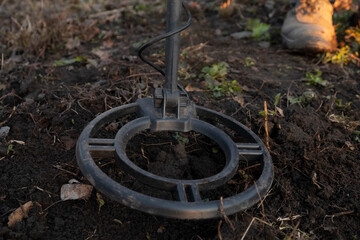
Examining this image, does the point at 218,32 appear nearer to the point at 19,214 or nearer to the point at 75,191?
the point at 75,191

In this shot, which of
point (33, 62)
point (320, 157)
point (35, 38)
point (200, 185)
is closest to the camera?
point (200, 185)

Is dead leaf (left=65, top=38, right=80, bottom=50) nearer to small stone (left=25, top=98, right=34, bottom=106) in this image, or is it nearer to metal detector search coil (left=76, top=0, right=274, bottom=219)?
small stone (left=25, top=98, right=34, bottom=106)

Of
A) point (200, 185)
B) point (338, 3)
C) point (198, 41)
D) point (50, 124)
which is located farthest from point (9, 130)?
point (338, 3)

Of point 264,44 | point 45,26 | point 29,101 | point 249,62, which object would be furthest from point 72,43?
point 264,44

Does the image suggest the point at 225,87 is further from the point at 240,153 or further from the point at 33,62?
the point at 33,62

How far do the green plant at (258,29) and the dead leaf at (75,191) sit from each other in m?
2.51

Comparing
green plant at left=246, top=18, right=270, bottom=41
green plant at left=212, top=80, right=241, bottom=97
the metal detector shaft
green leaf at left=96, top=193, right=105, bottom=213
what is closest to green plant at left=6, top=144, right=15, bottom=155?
green leaf at left=96, top=193, right=105, bottom=213

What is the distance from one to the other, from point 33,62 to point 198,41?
1418mm

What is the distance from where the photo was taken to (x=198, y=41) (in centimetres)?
340

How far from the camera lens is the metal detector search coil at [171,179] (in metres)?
1.38

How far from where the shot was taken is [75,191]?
167 cm

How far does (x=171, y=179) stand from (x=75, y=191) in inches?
18.7

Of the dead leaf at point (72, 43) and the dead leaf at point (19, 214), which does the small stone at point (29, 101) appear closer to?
the dead leaf at point (19, 214)

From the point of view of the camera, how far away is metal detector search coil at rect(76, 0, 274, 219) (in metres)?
1.38
